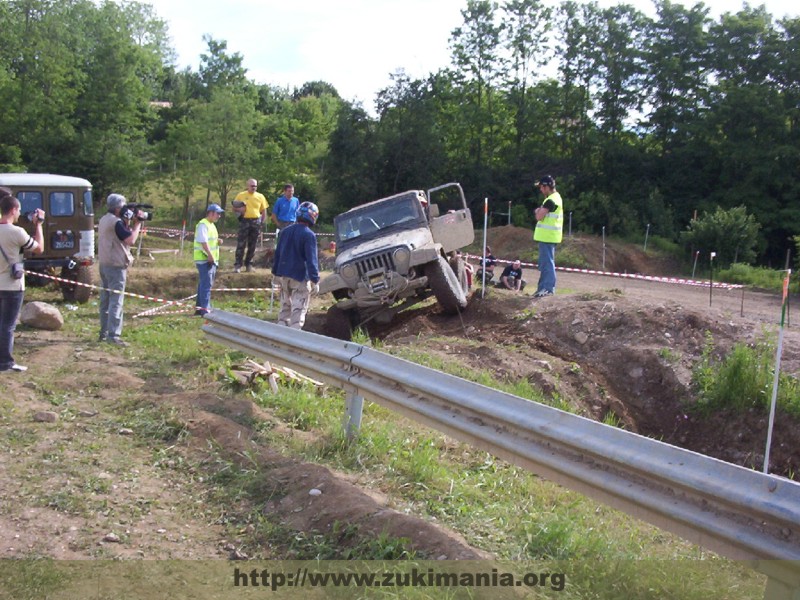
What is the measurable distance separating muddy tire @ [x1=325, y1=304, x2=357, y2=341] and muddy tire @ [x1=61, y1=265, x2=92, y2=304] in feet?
14.2

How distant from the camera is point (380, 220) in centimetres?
1361

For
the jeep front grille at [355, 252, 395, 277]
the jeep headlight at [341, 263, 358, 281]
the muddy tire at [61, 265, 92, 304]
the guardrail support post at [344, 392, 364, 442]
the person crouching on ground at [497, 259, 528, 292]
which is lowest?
the muddy tire at [61, 265, 92, 304]

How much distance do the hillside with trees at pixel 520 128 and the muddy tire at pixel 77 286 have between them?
17.6 meters

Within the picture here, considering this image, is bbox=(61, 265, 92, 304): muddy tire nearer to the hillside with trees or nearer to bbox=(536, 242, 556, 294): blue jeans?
bbox=(536, 242, 556, 294): blue jeans

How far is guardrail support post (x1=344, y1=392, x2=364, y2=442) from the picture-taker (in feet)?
19.0

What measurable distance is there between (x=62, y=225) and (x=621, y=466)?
42.6 feet

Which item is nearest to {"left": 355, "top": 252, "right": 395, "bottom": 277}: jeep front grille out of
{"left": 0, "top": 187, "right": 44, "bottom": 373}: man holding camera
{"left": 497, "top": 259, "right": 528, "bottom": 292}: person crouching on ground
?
{"left": 0, "top": 187, "right": 44, "bottom": 373}: man holding camera

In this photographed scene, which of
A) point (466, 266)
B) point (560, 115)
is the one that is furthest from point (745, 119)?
point (466, 266)

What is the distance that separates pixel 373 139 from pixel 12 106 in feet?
48.0

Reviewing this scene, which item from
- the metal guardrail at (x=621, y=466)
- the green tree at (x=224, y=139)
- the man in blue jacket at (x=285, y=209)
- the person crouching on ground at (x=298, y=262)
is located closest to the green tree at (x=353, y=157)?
the green tree at (x=224, y=139)

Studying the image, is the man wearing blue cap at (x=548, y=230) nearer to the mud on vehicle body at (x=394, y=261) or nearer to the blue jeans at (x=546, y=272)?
the blue jeans at (x=546, y=272)

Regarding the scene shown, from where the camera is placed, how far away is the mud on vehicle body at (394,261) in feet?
39.1

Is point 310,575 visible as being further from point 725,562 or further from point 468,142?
point 468,142

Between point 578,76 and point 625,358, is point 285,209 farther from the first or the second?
point 578,76
